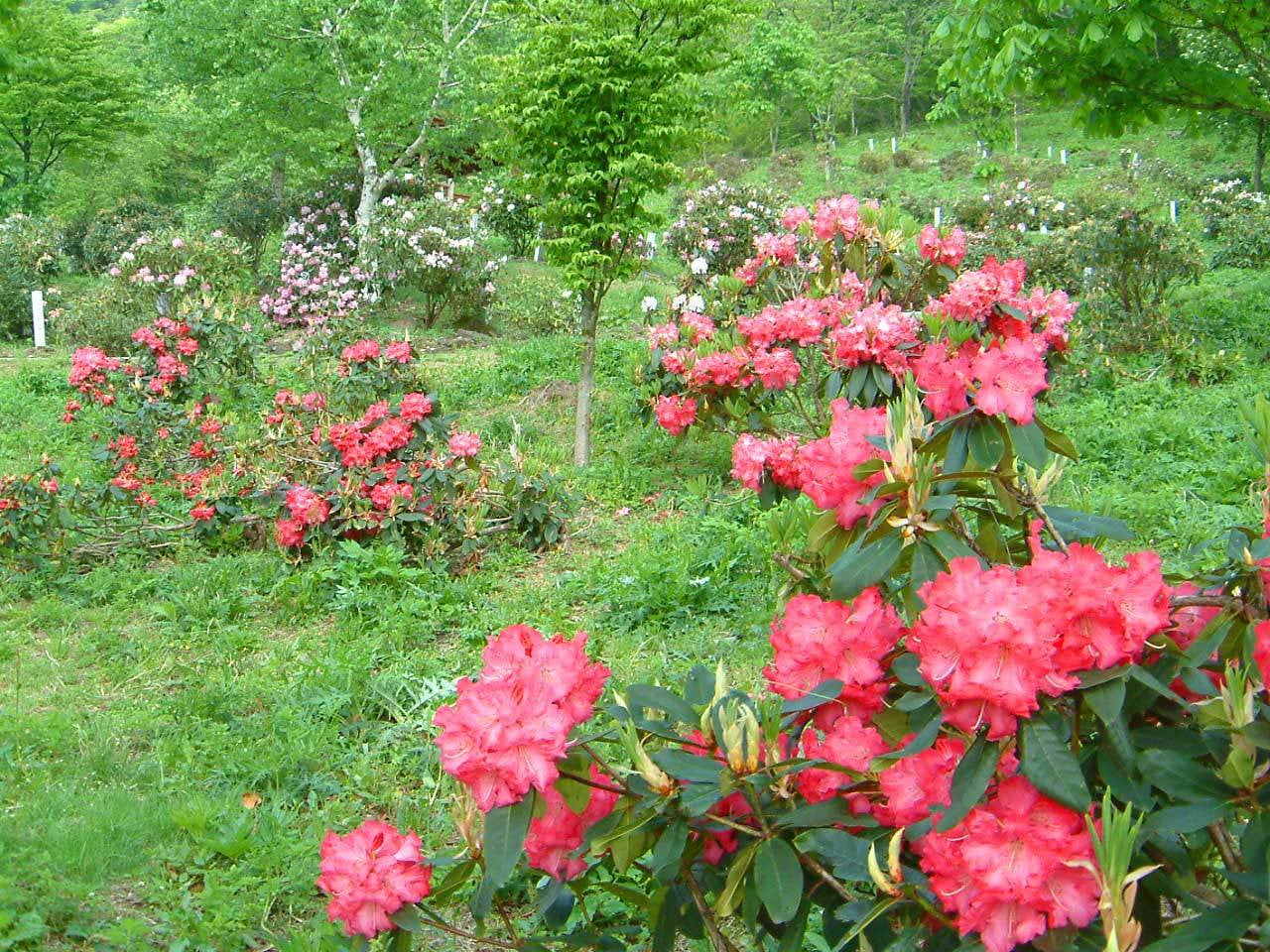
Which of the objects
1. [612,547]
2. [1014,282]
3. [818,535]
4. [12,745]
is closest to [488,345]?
[612,547]

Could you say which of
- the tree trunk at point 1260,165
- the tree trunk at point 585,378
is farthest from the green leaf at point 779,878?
the tree trunk at point 1260,165

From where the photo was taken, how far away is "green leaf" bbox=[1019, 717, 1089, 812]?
110 cm

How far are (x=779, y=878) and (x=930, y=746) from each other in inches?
9.1

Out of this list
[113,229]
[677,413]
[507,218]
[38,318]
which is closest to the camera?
[677,413]

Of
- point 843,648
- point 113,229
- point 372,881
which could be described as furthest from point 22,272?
point 843,648

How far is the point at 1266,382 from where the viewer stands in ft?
22.9

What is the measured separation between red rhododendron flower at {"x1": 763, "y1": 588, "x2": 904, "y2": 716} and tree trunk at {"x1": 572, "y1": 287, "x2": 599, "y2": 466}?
209 inches

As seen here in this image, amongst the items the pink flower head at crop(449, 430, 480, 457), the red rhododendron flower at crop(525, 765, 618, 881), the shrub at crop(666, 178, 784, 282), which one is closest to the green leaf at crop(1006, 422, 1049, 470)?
the red rhododendron flower at crop(525, 765, 618, 881)

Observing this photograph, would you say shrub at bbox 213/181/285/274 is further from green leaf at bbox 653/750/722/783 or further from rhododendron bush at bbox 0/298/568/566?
green leaf at bbox 653/750/722/783

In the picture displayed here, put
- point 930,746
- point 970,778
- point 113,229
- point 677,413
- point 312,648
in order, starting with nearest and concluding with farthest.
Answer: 1. point 970,778
2. point 930,746
3. point 312,648
4. point 677,413
5. point 113,229

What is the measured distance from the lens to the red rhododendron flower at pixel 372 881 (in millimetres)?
1473

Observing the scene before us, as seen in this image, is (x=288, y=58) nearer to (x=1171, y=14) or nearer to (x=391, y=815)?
(x=1171, y=14)

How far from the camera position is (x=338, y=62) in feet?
46.7

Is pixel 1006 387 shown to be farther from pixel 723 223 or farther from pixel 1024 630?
pixel 723 223
